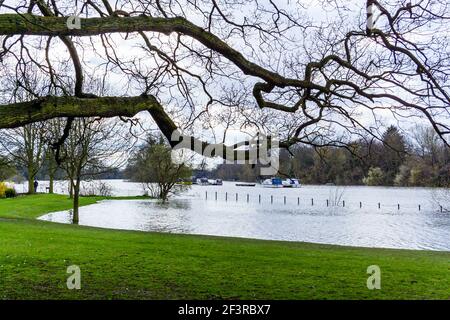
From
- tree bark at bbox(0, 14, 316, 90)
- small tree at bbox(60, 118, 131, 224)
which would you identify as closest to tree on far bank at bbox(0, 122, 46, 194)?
small tree at bbox(60, 118, 131, 224)

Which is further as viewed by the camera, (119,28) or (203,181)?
(203,181)

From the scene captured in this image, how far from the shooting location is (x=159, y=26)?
17.6 feet

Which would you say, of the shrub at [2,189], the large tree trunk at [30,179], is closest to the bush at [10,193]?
the shrub at [2,189]

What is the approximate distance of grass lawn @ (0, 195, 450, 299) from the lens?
22.2 feet

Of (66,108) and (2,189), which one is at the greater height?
(66,108)

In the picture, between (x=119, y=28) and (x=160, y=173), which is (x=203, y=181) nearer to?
(x=160, y=173)

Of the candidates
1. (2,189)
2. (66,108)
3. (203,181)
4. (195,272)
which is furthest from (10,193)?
(203,181)

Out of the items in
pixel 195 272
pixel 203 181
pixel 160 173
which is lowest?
pixel 195 272

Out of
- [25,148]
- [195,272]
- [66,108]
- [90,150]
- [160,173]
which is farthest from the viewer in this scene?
[160,173]

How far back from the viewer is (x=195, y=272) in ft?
27.8

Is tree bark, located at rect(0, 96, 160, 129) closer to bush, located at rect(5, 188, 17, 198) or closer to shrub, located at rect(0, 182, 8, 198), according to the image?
shrub, located at rect(0, 182, 8, 198)

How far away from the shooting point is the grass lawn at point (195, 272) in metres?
6.76

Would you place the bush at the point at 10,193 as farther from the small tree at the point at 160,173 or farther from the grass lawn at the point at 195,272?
the grass lawn at the point at 195,272

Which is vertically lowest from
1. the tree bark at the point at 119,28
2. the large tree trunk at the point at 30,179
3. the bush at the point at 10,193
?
the bush at the point at 10,193
